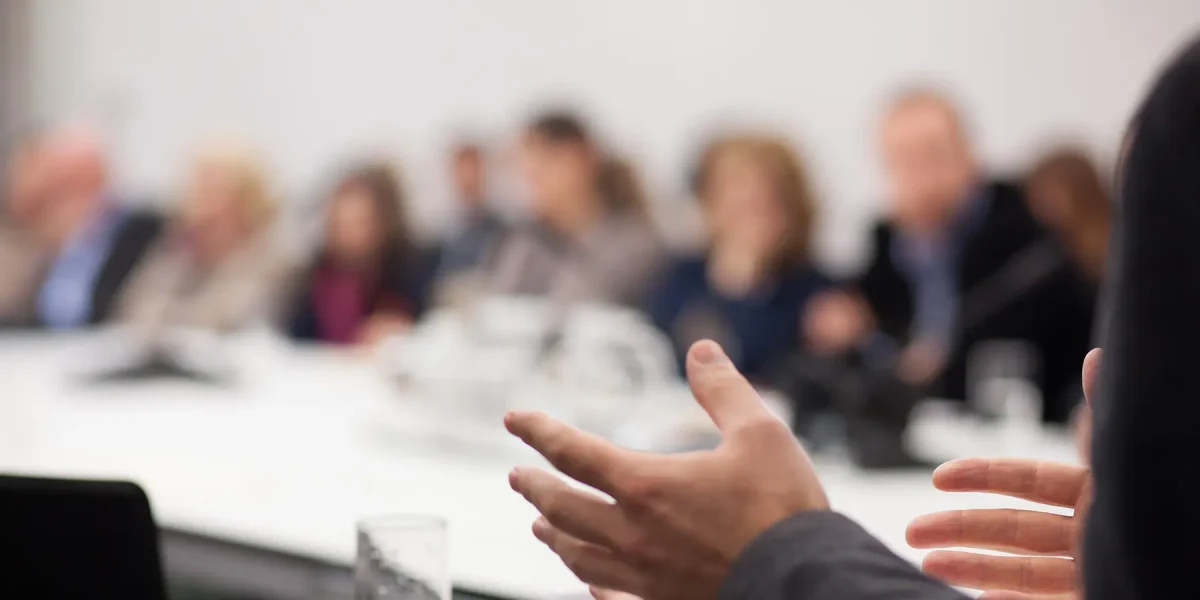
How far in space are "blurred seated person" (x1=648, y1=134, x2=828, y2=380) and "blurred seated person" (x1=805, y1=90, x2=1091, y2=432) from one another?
11cm

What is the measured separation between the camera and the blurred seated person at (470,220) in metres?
4.44

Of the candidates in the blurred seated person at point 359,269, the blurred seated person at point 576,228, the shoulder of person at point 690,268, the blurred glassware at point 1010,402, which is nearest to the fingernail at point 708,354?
the blurred glassware at point 1010,402

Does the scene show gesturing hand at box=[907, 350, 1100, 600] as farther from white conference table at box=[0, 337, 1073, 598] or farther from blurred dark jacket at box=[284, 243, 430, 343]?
blurred dark jacket at box=[284, 243, 430, 343]

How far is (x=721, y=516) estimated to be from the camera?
0.55 meters

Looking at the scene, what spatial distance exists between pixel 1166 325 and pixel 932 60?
13.4 ft

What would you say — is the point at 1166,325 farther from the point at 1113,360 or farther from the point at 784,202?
the point at 784,202

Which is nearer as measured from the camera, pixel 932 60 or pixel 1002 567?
pixel 1002 567

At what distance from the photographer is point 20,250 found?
159 inches

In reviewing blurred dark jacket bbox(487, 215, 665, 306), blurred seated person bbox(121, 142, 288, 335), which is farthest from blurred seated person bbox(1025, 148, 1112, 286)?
blurred seated person bbox(121, 142, 288, 335)

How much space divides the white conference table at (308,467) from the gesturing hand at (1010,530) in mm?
270

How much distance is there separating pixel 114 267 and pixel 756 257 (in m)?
2.25

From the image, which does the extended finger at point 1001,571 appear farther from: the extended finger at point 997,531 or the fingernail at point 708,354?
the fingernail at point 708,354

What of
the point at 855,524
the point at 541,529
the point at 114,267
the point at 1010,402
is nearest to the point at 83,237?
the point at 114,267

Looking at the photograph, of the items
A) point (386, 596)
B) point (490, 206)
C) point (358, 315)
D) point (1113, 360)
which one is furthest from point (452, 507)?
point (490, 206)
